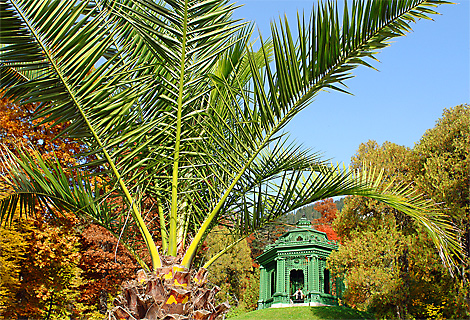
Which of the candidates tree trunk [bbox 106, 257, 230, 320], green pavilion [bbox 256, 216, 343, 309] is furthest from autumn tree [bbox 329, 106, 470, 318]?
tree trunk [bbox 106, 257, 230, 320]

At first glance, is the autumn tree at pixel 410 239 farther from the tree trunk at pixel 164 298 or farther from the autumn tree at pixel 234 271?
the autumn tree at pixel 234 271

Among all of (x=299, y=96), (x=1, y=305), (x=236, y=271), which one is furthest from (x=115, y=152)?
(x=236, y=271)

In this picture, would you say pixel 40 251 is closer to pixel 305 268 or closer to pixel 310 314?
pixel 310 314

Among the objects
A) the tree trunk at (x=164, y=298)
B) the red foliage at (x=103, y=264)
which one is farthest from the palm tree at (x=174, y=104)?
the red foliage at (x=103, y=264)

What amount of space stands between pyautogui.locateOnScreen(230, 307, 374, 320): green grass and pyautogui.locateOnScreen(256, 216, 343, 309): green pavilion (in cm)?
143

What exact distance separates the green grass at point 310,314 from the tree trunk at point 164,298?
1327 cm

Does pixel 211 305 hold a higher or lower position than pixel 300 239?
lower

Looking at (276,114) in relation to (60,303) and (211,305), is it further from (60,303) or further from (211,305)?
(60,303)

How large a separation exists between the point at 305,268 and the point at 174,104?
17.1 metres

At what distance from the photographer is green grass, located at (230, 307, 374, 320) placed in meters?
14.8

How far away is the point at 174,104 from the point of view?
3.35m

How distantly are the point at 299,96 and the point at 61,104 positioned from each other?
2.04 metres

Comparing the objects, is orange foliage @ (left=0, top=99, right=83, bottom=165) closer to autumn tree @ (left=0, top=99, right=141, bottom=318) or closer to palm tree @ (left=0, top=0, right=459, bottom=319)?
autumn tree @ (left=0, top=99, right=141, bottom=318)

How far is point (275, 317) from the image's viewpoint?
51.6 ft
